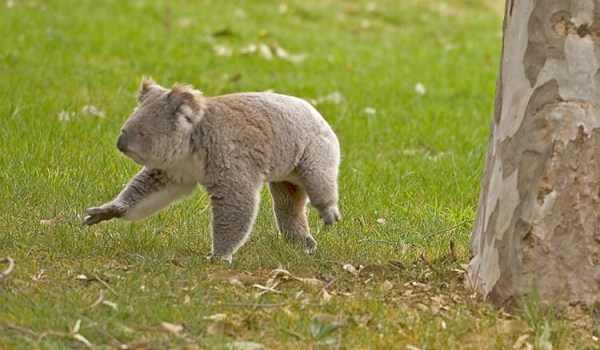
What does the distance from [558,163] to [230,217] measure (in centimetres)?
177

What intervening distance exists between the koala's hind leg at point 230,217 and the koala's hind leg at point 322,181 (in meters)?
0.46

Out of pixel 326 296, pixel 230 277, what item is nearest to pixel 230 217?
pixel 230 277

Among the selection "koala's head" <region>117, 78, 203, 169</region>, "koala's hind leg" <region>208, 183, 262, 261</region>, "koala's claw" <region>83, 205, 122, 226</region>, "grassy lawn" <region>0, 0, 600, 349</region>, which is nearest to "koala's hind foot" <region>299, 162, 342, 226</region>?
"grassy lawn" <region>0, 0, 600, 349</region>

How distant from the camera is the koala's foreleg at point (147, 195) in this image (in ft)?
17.9

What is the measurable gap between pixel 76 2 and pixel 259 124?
956 cm

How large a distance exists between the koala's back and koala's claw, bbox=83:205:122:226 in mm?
574

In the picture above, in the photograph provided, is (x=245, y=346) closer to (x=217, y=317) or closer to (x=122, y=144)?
(x=217, y=317)

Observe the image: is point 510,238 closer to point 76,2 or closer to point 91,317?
point 91,317

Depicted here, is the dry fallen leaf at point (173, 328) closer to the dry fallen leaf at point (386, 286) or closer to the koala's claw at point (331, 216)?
the dry fallen leaf at point (386, 286)

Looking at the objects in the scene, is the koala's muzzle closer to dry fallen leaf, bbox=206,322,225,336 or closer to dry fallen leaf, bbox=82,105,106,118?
dry fallen leaf, bbox=206,322,225,336

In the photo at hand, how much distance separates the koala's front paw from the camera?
5.39m

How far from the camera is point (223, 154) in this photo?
538 centimetres

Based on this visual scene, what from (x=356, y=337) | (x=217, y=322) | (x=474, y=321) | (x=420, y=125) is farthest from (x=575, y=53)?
(x=420, y=125)

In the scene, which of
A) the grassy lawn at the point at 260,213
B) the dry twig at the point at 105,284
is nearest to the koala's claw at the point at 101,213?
the grassy lawn at the point at 260,213
